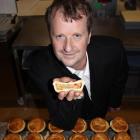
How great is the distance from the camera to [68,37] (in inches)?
33.5

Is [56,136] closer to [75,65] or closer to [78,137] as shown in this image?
[78,137]

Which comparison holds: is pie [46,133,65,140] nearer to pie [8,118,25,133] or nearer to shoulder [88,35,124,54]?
pie [8,118,25,133]

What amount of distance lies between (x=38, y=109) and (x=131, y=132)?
1.11 metres

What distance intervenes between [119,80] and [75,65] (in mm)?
323

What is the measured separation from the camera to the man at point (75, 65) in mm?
851

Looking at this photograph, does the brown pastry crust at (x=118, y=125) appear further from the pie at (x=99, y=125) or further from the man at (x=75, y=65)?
the man at (x=75, y=65)

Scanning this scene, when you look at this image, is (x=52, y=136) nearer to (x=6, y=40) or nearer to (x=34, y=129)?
(x=34, y=129)

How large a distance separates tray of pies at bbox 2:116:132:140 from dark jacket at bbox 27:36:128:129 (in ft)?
0.11

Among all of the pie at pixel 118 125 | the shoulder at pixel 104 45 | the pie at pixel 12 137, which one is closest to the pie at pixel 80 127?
the pie at pixel 118 125

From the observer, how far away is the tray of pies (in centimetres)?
93

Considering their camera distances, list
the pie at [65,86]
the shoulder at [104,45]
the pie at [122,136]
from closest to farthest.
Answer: the pie at [65,86]
the pie at [122,136]
the shoulder at [104,45]

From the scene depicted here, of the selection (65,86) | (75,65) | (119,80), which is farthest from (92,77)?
(65,86)

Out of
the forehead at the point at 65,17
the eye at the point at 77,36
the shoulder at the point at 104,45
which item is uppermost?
the forehead at the point at 65,17

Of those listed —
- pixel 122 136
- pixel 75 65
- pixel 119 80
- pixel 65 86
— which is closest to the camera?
pixel 65 86
